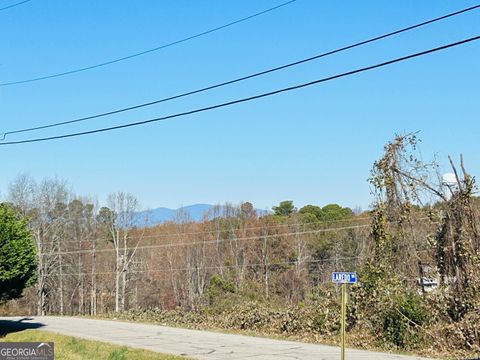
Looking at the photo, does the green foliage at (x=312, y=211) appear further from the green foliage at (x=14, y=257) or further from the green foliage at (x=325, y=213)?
the green foliage at (x=14, y=257)

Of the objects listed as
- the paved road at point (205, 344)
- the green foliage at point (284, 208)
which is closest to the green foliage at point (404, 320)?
the paved road at point (205, 344)

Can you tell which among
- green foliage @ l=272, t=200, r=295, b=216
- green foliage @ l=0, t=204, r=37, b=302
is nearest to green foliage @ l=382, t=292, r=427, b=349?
green foliage @ l=0, t=204, r=37, b=302

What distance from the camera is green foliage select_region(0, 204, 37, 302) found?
72.8 feet

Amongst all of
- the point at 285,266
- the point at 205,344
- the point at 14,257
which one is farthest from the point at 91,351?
the point at 285,266

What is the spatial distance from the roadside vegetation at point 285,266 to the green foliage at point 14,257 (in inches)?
243

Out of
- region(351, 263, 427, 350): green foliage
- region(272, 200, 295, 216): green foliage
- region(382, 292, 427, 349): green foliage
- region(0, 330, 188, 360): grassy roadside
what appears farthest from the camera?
region(272, 200, 295, 216): green foliage

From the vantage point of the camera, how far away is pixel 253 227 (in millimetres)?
58938

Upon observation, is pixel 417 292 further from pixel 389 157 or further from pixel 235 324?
pixel 235 324

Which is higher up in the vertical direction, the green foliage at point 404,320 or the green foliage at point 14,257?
the green foliage at point 14,257

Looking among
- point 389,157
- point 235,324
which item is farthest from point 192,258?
point 389,157

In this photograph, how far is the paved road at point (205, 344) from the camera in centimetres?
1502

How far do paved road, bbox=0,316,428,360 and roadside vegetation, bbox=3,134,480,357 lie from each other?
1531mm

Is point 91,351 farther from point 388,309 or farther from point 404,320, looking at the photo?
point 404,320

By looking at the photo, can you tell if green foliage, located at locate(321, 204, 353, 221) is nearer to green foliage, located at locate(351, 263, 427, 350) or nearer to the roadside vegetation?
the roadside vegetation
